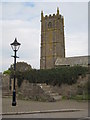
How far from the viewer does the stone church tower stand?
78.7 metres

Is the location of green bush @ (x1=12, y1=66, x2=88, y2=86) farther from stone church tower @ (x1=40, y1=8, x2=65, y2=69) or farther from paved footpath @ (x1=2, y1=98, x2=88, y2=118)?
stone church tower @ (x1=40, y1=8, x2=65, y2=69)

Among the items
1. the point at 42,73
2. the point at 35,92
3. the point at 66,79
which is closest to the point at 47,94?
the point at 35,92

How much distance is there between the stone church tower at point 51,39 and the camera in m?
78.7

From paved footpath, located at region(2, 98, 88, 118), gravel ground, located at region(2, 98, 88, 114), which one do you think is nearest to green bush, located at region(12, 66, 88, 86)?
gravel ground, located at region(2, 98, 88, 114)

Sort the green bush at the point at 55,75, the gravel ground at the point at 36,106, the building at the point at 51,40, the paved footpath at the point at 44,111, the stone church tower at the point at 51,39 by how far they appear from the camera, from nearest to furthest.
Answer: the paved footpath at the point at 44,111
the gravel ground at the point at 36,106
the green bush at the point at 55,75
the building at the point at 51,40
the stone church tower at the point at 51,39

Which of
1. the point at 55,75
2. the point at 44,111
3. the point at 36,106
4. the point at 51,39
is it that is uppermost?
the point at 51,39

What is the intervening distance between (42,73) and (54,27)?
52.5 meters

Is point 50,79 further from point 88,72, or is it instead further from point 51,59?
point 51,59

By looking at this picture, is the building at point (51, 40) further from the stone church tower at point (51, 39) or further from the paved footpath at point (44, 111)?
the paved footpath at point (44, 111)

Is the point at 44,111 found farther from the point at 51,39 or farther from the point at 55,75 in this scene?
the point at 51,39

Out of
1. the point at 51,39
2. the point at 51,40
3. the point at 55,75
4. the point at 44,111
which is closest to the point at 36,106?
the point at 44,111

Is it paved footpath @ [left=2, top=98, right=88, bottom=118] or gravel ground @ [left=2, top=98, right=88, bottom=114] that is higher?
paved footpath @ [left=2, top=98, right=88, bottom=118]

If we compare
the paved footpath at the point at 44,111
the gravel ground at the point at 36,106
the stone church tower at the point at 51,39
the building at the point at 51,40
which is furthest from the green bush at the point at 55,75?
the stone church tower at the point at 51,39

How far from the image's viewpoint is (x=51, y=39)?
81.0 m
